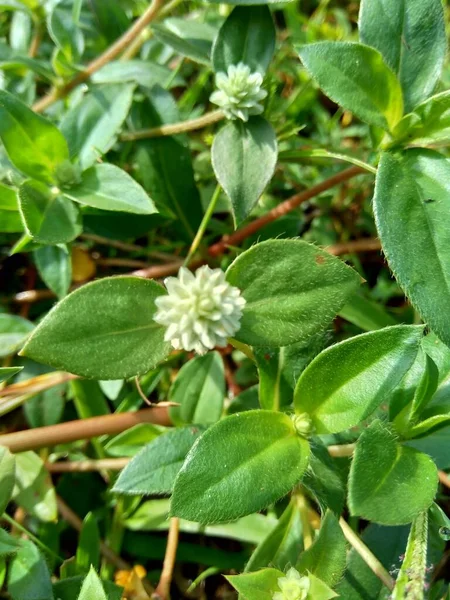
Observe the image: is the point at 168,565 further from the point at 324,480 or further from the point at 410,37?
the point at 410,37

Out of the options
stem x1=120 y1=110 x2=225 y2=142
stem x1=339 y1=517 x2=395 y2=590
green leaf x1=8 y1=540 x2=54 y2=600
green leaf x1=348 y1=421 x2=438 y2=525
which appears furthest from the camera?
stem x1=120 y1=110 x2=225 y2=142

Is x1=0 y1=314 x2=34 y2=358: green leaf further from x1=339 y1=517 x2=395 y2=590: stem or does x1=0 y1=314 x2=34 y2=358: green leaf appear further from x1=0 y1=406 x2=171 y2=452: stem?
x1=339 y1=517 x2=395 y2=590: stem

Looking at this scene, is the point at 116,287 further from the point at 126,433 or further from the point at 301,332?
the point at 126,433

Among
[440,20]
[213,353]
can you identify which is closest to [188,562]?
[213,353]

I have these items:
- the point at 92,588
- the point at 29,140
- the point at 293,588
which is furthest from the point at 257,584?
the point at 29,140

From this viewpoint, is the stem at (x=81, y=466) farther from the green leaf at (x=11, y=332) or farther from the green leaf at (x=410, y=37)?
the green leaf at (x=410, y=37)

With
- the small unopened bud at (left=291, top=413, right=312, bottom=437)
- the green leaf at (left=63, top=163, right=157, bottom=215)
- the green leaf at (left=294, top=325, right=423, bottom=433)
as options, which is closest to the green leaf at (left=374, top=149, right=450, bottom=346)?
the green leaf at (left=294, top=325, right=423, bottom=433)

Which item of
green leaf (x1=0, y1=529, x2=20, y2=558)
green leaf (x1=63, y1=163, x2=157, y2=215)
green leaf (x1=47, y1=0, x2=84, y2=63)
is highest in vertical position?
green leaf (x1=47, y1=0, x2=84, y2=63)
